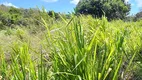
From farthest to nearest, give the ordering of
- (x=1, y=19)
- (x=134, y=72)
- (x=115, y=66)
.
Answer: (x=1, y=19)
(x=134, y=72)
(x=115, y=66)

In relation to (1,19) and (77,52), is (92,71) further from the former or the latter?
(1,19)

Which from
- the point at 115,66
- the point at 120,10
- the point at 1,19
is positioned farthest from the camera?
the point at 120,10

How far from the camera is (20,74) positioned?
1900 millimetres

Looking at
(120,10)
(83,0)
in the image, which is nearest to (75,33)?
(83,0)

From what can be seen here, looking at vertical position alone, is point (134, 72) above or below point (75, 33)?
below

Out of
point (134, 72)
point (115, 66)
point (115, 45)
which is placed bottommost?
point (134, 72)

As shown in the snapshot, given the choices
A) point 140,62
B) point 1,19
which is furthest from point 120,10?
point 140,62

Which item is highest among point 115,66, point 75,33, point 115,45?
point 75,33

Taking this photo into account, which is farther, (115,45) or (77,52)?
(115,45)


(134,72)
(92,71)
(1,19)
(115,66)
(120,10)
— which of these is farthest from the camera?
(120,10)

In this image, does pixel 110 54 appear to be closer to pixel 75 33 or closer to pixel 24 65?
pixel 75 33

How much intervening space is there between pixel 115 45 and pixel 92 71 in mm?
351

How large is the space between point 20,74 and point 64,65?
304 mm

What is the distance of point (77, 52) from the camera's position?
189 cm
